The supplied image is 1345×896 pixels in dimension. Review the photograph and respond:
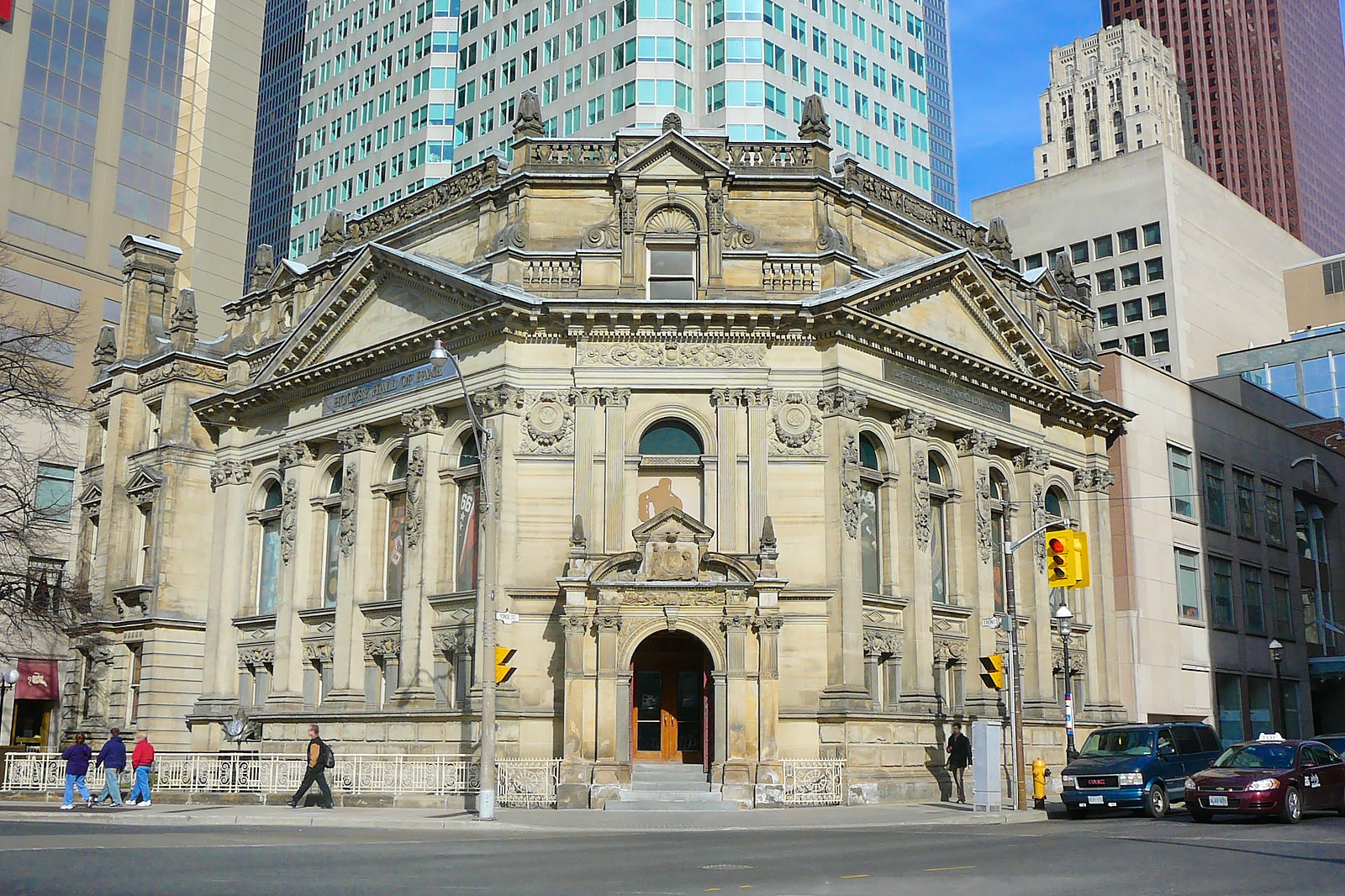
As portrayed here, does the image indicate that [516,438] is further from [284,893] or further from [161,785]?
[284,893]

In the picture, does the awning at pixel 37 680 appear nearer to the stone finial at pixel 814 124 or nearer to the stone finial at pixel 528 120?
the stone finial at pixel 528 120

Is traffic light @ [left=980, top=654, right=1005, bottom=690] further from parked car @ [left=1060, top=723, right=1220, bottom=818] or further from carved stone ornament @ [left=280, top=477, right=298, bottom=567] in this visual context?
carved stone ornament @ [left=280, top=477, right=298, bottom=567]

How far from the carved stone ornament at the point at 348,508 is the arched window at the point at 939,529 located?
1856cm

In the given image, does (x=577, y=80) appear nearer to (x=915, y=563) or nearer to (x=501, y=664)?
(x=915, y=563)

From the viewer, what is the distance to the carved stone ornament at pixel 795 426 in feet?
121

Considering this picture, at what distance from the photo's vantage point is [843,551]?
117 ft

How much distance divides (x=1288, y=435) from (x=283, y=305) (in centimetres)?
4653

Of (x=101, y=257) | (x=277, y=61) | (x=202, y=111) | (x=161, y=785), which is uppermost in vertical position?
(x=277, y=61)

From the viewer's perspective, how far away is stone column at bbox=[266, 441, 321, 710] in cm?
4219

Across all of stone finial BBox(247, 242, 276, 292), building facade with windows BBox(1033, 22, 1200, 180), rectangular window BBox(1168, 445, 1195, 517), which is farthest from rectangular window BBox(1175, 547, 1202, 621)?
building facade with windows BBox(1033, 22, 1200, 180)

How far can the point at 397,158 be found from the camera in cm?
9531

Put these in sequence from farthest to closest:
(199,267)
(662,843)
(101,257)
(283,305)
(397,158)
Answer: (397,158), (199,267), (101,257), (283,305), (662,843)

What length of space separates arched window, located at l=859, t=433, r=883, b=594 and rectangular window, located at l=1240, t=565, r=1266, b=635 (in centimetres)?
2536

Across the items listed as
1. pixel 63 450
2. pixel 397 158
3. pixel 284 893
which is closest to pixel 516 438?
pixel 284 893
